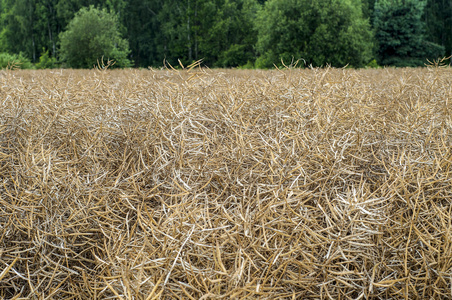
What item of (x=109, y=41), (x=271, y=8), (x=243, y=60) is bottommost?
(x=243, y=60)

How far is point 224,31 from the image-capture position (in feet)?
107

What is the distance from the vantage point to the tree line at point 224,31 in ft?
64.6

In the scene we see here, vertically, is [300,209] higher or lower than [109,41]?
higher

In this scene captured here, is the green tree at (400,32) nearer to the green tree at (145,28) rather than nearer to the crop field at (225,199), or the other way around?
the green tree at (145,28)

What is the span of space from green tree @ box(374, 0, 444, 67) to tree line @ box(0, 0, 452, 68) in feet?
0.24

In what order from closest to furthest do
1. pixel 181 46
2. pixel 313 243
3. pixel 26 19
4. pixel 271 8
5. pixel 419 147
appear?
pixel 313 243 → pixel 419 147 → pixel 271 8 → pixel 26 19 → pixel 181 46

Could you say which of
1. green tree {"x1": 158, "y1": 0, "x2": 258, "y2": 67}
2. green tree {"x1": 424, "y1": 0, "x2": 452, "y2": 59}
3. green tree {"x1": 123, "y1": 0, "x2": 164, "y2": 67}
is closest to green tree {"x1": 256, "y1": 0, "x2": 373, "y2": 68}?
green tree {"x1": 158, "y1": 0, "x2": 258, "y2": 67}

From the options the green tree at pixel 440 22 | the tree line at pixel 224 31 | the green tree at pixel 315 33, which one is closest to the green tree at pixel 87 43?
the tree line at pixel 224 31

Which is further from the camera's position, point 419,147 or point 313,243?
point 419,147

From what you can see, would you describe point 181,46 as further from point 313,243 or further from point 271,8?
point 313,243

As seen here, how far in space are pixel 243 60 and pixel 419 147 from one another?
31880 millimetres

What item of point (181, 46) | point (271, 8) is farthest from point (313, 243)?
point (181, 46)

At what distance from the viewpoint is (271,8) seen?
69.6 feet

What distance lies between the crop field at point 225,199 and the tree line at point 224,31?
1746 centimetres
